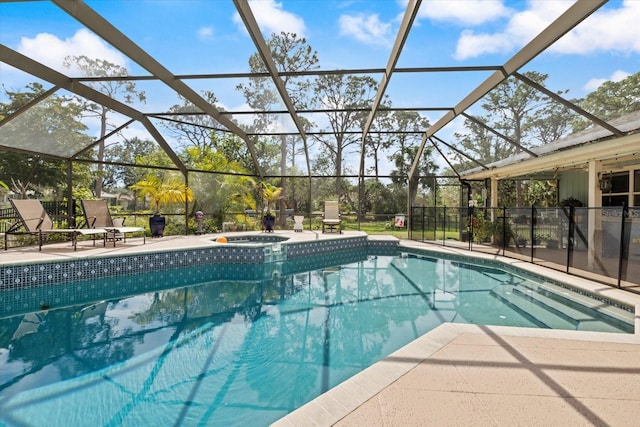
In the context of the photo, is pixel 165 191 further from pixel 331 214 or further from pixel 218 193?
pixel 331 214

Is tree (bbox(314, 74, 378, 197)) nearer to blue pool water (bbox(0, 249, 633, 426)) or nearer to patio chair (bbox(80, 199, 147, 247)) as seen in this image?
patio chair (bbox(80, 199, 147, 247))

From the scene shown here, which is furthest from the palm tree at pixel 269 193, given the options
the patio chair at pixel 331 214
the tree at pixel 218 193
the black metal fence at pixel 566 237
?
the black metal fence at pixel 566 237

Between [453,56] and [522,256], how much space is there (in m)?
5.13

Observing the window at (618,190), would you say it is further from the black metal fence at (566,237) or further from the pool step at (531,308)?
the pool step at (531,308)

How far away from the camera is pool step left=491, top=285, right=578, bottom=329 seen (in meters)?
4.70

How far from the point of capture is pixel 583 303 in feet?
17.4

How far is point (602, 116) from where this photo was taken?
6.93 metres

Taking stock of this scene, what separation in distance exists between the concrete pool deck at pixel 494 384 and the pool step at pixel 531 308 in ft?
4.38

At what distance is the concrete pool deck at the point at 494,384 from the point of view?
204 centimetres

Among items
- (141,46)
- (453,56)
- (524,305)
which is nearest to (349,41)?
(453,56)

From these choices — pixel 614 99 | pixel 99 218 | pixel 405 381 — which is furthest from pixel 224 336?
pixel 614 99

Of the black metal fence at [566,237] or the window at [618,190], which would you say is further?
the window at [618,190]

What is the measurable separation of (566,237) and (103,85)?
12000 millimetres

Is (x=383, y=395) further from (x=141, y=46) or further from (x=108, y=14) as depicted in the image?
(x=141, y=46)
